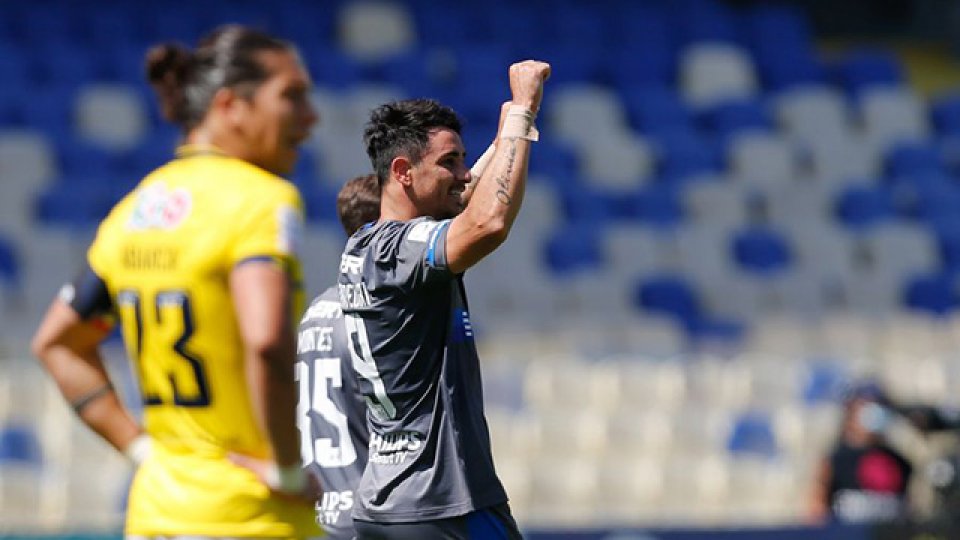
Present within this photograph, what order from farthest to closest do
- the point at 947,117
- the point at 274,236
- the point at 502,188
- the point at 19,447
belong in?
1. the point at 947,117
2. the point at 19,447
3. the point at 502,188
4. the point at 274,236

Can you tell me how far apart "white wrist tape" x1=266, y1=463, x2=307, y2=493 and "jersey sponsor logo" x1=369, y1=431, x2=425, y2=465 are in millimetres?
785

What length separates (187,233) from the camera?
3.67 metres

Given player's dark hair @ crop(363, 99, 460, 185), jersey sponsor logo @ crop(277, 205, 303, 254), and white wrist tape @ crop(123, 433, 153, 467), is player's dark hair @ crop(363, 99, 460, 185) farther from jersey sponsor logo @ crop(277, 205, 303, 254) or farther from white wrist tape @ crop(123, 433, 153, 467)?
white wrist tape @ crop(123, 433, 153, 467)

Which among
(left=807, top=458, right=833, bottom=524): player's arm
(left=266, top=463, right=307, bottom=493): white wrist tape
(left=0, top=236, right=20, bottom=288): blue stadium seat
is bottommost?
(left=807, top=458, right=833, bottom=524): player's arm

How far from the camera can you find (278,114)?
3.74m

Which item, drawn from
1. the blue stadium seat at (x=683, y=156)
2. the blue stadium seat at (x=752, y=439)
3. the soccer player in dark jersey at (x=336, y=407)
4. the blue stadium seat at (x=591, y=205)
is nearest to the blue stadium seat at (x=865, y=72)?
the blue stadium seat at (x=683, y=156)

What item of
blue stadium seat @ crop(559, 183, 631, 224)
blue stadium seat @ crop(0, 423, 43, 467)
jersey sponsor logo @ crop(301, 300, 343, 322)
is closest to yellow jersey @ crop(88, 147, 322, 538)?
jersey sponsor logo @ crop(301, 300, 343, 322)

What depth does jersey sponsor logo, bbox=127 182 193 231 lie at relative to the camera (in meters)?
3.71

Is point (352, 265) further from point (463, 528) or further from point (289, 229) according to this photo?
point (289, 229)

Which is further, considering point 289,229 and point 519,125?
point 519,125

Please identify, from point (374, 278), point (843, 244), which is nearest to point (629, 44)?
point (843, 244)

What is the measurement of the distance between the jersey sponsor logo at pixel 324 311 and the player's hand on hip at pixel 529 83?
1185mm

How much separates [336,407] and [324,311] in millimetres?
331

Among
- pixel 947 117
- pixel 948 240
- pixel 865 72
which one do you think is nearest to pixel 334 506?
pixel 948 240
